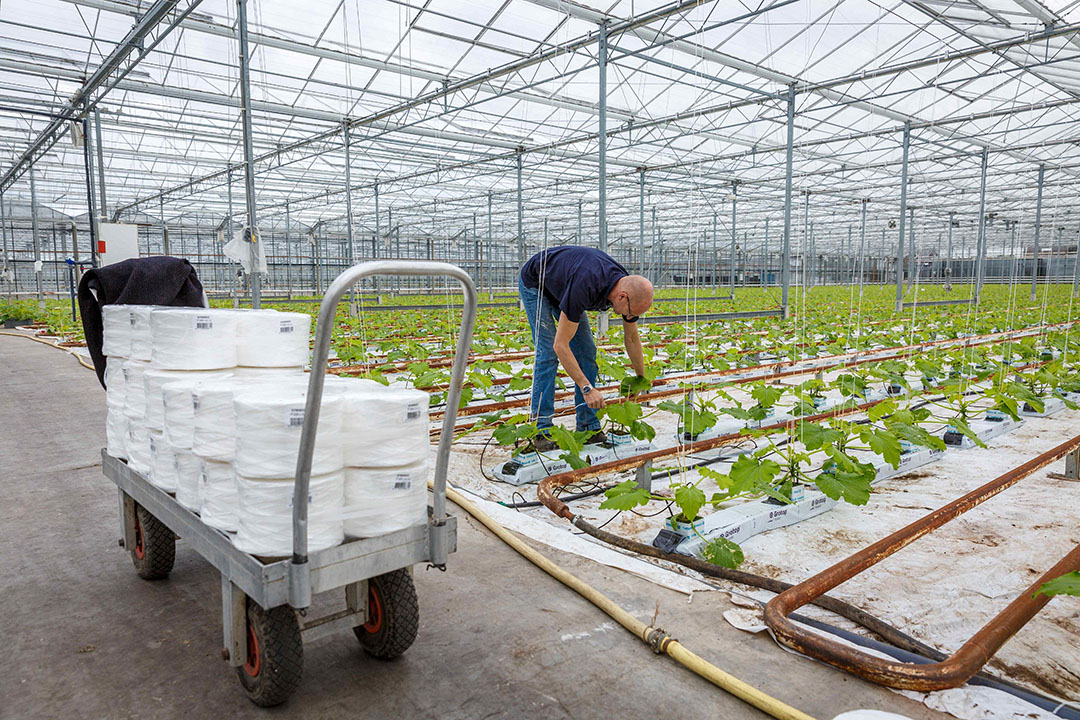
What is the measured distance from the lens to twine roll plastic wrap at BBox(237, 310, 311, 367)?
2568mm

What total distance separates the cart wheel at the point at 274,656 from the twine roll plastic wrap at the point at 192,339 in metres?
0.95

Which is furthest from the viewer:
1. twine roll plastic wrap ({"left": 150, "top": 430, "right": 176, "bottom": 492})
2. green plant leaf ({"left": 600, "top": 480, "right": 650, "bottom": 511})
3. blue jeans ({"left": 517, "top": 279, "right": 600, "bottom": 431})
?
blue jeans ({"left": 517, "top": 279, "right": 600, "bottom": 431})

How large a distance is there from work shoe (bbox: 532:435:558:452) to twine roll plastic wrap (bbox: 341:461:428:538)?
8.48ft

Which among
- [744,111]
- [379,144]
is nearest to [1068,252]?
[744,111]

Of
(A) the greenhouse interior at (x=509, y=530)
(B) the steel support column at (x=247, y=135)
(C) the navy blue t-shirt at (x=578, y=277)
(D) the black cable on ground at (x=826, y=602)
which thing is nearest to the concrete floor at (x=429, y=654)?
(A) the greenhouse interior at (x=509, y=530)

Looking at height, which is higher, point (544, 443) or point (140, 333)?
point (140, 333)

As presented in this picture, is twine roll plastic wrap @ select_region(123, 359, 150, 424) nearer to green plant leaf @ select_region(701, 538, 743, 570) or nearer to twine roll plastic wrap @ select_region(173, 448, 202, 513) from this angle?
twine roll plastic wrap @ select_region(173, 448, 202, 513)

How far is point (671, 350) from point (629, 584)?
5040 millimetres

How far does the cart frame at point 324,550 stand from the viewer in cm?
167

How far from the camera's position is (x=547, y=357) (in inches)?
176

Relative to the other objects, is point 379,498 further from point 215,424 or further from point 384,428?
point 215,424

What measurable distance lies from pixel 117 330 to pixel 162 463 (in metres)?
0.79

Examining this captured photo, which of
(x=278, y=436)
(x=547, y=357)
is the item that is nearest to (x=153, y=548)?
(x=278, y=436)

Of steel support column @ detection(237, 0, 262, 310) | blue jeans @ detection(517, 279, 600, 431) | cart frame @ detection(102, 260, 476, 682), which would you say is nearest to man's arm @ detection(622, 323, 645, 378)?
blue jeans @ detection(517, 279, 600, 431)
